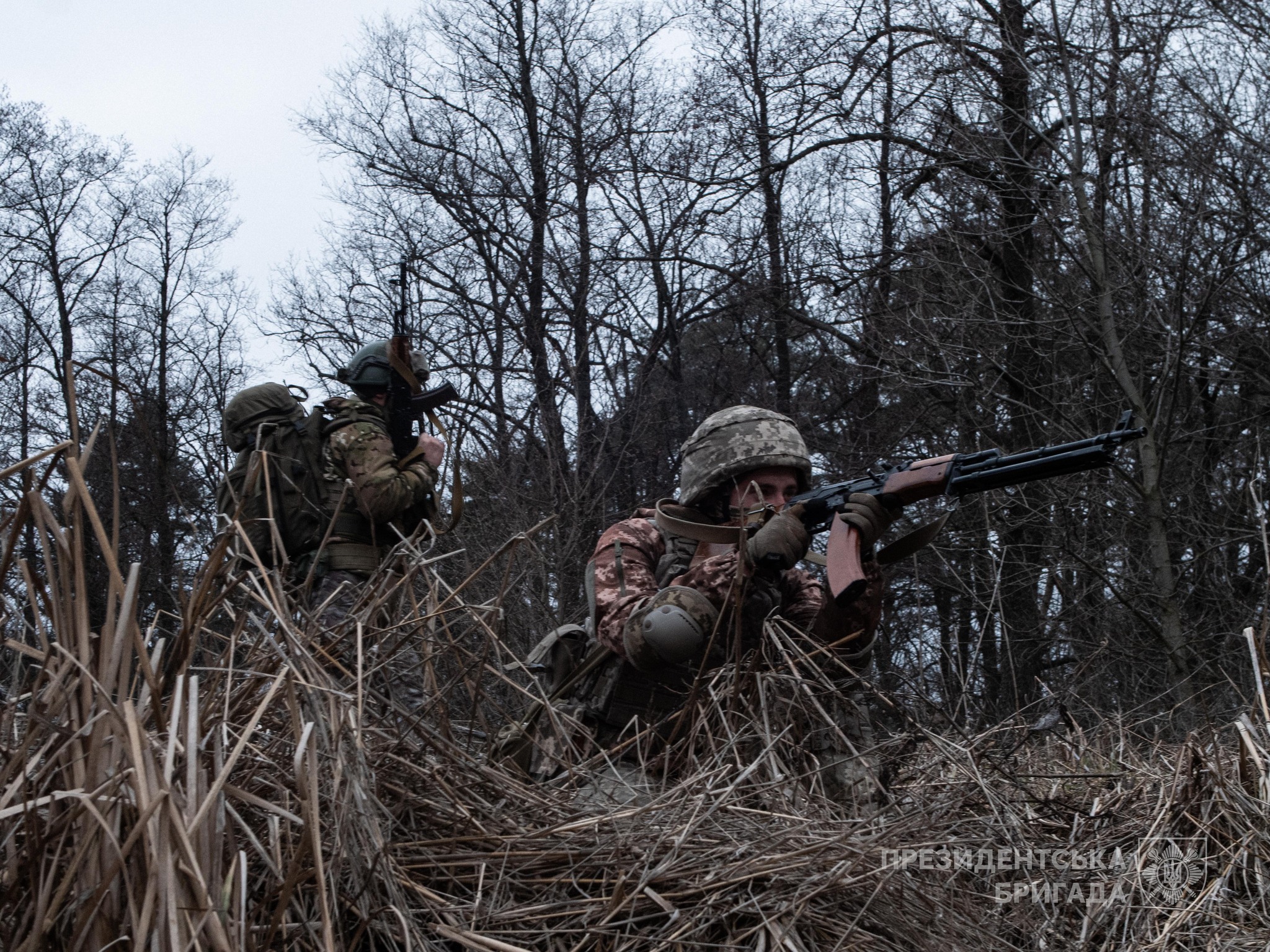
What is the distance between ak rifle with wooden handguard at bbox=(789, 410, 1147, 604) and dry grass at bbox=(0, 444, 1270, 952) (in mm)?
598

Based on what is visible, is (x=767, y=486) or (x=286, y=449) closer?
(x=767, y=486)

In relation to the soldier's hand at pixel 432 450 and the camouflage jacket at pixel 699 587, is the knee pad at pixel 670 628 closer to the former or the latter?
the camouflage jacket at pixel 699 587

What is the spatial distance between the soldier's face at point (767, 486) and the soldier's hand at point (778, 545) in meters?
0.39

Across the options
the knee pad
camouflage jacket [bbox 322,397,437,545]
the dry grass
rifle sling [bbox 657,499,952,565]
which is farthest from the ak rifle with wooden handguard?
camouflage jacket [bbox 322,397,437,545]

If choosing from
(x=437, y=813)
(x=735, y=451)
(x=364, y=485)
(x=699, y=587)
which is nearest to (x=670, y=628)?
(x=699, y=587)

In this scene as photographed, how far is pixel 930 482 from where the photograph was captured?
3.15m

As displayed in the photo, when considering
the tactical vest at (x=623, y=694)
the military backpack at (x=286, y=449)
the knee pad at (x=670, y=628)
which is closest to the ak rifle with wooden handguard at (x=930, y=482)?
the knee pad at (x=670, y=628)

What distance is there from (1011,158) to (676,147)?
4.82m

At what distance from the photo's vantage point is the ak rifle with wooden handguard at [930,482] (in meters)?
2.88

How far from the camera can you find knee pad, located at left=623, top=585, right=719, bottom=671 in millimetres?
2914

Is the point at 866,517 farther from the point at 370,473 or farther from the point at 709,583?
the point at 370,473

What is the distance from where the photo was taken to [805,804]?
202 cm

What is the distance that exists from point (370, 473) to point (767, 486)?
167cm

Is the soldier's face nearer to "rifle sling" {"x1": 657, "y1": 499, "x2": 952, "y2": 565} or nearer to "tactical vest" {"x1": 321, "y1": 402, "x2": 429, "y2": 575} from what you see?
"rifle sling" {"x1": 657, "y1": 499, "x2": 952, "y2": 565}
